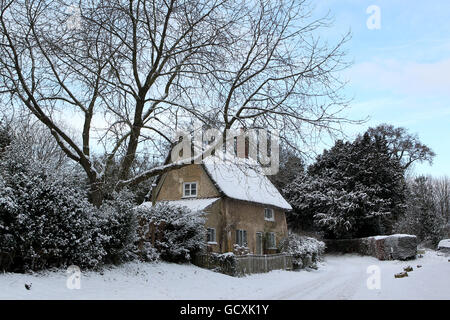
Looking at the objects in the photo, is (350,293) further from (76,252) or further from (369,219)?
(369,219)

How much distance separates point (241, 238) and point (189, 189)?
487 cm

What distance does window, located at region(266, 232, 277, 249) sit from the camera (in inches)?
1216

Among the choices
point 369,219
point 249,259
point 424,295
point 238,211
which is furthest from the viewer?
point 369,219

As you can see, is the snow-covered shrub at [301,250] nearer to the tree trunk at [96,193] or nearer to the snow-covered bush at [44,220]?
the tree trunk at [96,193]

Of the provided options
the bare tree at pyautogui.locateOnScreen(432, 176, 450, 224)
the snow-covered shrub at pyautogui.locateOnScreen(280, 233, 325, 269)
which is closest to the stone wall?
the snow-covered shrub at pyautogui.locateOnScreen(280, 233, 325, 269)

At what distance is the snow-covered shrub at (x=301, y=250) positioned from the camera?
26866 mm

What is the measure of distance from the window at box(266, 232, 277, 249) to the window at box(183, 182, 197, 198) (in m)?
6.96

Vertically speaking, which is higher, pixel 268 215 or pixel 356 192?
pixel 356 192

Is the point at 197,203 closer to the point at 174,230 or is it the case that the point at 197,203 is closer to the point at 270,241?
the point at 174,230

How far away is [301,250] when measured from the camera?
1065 inches

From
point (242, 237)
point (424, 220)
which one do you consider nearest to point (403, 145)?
point (424, 220)
